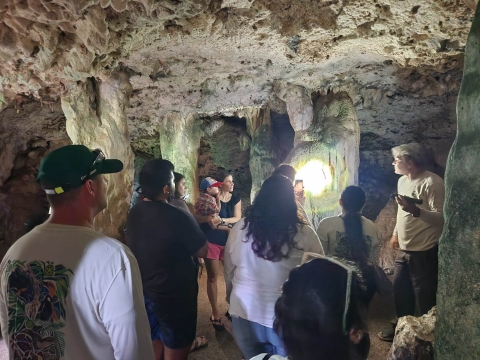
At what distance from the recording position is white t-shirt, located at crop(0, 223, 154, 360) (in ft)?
4.87

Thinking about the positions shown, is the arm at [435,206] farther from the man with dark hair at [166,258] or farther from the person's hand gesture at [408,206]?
the man with dark hair at [166,258]

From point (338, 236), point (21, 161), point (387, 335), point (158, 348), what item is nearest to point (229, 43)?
point (338, 236)

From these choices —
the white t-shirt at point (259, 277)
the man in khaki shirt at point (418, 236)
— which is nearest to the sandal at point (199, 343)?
the white t-shirt at point (259, 277)

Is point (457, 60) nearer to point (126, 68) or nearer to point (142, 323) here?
point (126, 68)

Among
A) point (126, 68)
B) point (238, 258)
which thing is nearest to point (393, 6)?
point (238, 258)

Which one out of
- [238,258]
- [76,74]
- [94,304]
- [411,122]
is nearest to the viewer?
[94,304]

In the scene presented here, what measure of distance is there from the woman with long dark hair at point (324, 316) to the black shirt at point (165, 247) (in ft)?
4.65

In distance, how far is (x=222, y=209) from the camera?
580 centimetres

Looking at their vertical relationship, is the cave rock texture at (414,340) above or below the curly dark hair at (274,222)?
below

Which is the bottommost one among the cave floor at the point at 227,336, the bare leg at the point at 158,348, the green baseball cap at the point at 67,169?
the cave floor at the point at 227,336

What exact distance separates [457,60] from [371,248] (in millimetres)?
3060

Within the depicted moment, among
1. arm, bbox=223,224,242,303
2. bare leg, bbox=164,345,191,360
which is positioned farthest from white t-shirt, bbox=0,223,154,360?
bare leg, bbox=164,345,191,360

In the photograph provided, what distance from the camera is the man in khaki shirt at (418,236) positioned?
378 cm

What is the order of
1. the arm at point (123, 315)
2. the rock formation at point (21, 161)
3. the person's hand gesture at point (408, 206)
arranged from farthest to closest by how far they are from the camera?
the rock formation at point (21, 161), the person's hand gesture at point (408, 206), the arm at point (123, 315)
